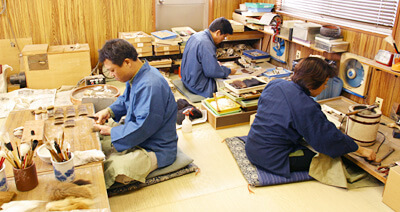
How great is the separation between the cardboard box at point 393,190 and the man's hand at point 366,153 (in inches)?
9.4

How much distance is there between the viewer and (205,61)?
457cm

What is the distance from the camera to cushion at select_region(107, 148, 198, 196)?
8.98ft

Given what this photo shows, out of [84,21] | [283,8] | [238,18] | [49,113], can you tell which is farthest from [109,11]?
[49,113]

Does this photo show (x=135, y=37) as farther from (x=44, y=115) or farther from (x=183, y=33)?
(x=44, y=115)

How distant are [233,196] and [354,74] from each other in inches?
87.0

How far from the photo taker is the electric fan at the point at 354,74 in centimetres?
385

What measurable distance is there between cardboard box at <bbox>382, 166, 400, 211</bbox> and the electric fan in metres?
1.50

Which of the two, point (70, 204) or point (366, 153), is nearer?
point (70, 204)

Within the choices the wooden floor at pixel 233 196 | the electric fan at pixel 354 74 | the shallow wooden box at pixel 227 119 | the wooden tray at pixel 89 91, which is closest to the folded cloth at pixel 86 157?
the wooden floor at pixel 233 196

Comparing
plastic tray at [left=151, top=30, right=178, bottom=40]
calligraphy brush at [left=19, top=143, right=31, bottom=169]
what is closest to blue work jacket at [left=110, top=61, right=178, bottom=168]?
calligraphy brush at [left=19, top=143, right=31, bottom=169]

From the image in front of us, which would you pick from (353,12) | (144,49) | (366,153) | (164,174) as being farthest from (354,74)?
(144,49)

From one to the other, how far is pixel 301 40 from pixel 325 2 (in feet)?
1.95

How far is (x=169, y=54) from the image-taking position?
220 inches

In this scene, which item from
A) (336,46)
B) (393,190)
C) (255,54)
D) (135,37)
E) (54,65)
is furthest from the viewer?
(255,54)
